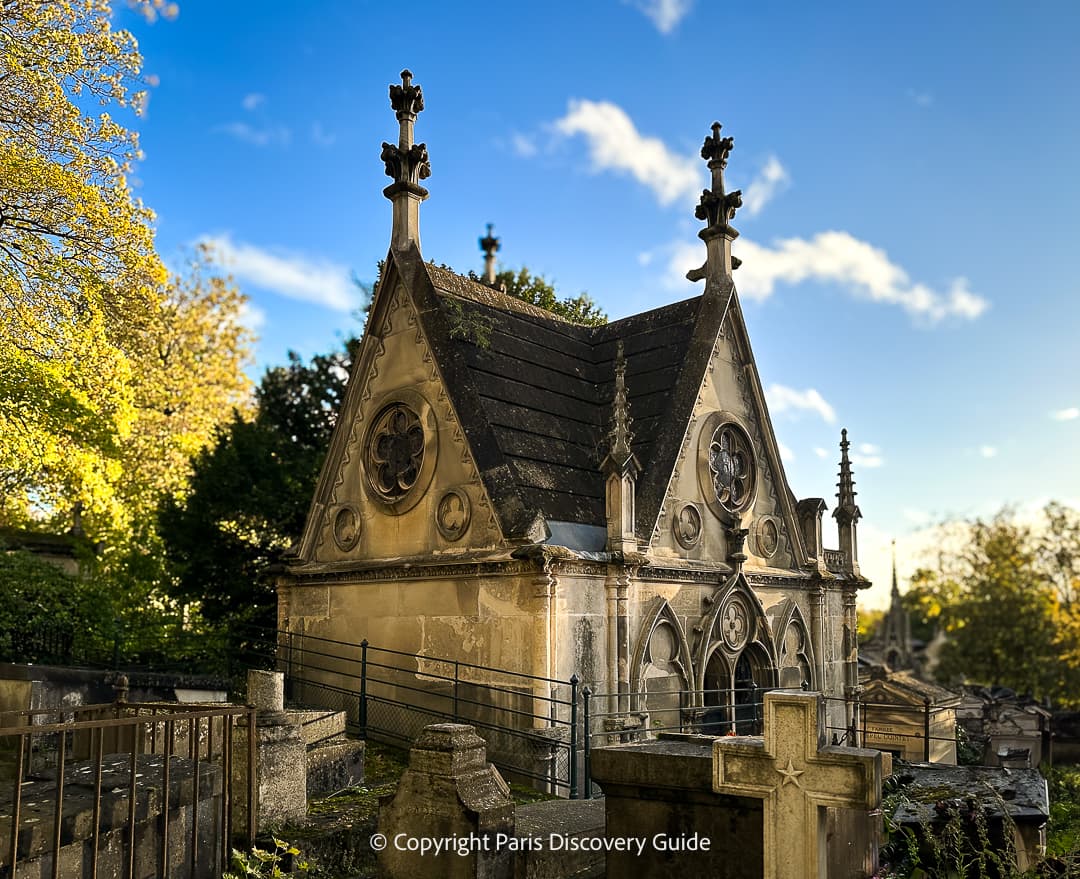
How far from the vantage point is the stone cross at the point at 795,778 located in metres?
5.47

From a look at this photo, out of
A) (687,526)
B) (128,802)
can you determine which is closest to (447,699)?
(687,526)

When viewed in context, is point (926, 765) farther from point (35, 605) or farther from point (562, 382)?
point (35, 605)

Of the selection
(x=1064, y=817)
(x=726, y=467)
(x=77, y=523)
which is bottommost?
(x=1064, y=817)

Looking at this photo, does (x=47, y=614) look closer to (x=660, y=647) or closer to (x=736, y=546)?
(x=660, y=647)

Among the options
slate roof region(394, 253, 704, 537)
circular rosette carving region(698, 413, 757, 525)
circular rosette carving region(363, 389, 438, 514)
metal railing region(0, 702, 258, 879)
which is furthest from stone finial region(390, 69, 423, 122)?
metal railing region(0, 702, 258, 879)

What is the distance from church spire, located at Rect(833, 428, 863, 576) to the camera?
1844cm

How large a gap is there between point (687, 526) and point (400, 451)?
4.70 metres

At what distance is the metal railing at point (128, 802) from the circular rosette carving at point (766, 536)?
35.4ft

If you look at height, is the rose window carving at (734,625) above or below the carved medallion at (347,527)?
below

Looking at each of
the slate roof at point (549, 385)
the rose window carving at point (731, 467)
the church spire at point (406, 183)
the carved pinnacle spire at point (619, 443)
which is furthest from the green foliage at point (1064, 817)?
the church spire at point (406, 183)

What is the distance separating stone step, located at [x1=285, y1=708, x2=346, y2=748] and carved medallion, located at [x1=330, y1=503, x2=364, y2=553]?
487 cm

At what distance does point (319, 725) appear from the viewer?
32.7ft

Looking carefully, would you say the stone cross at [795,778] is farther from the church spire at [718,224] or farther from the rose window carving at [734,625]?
the church spire at [718,224]

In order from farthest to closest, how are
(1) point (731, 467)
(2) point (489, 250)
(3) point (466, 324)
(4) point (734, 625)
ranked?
(2) point (489, 250) < (1) point (731, 467) < (4) point (734, 625) < (3) point (466, 324)
